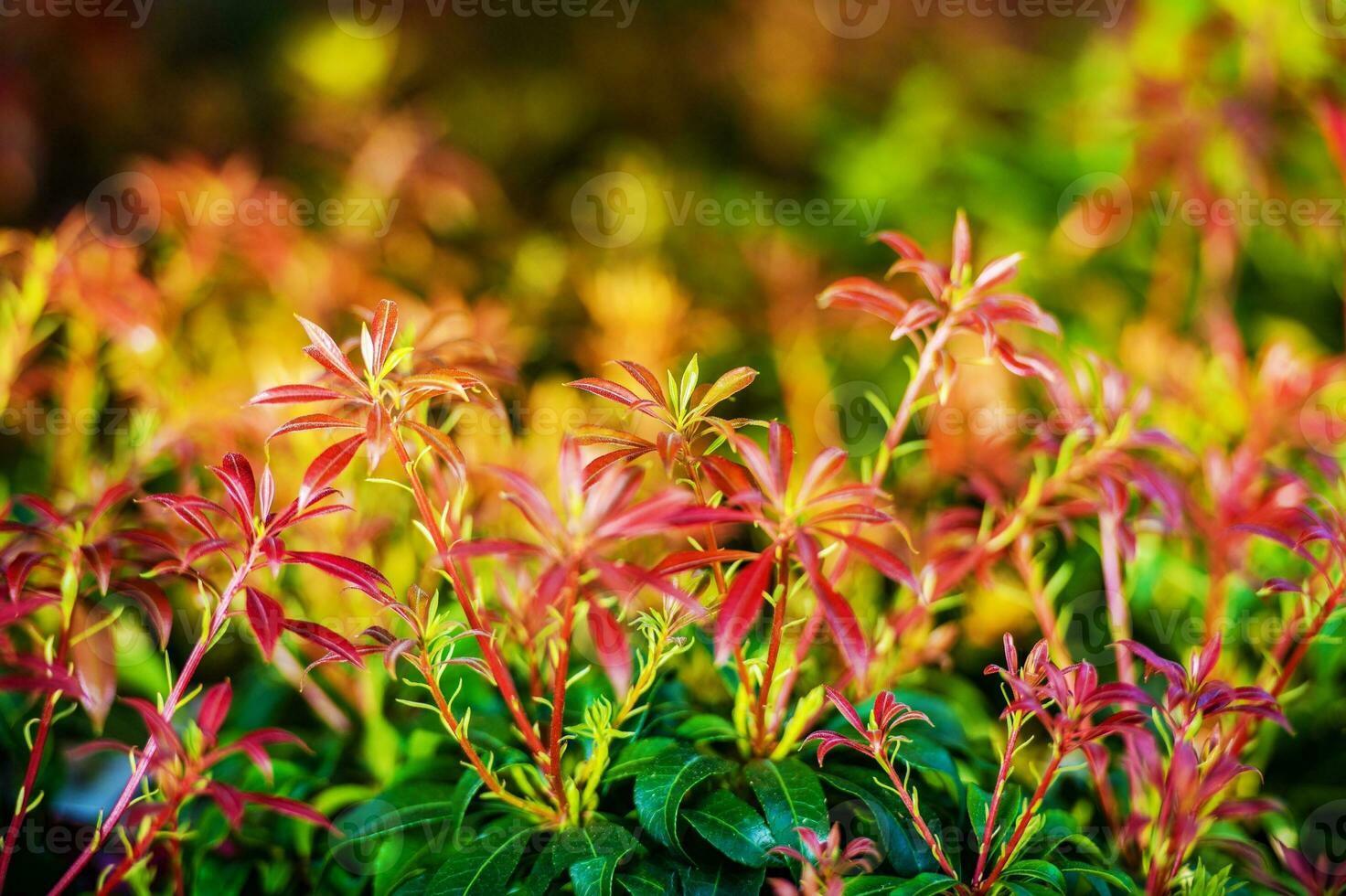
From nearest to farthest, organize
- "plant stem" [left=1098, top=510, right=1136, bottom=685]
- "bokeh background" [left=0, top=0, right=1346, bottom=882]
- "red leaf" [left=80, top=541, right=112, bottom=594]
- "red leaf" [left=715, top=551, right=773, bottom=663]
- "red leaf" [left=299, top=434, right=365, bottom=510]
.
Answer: "red leaf" [left=715, top=551, right=773, bottom=663] < "red leaf" [left=299, top=434, right=365, bottom=510] < "red leaf" [left=80, top=541, right=112, bottom=594] < "plant stem" [left=1098, top=510, right=1136, bottom=685] < "bokeh background" [left=0, top=0, right=1346, bottom=882]

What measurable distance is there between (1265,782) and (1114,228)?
1.32 metres

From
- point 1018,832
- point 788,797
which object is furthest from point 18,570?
point 1018,832

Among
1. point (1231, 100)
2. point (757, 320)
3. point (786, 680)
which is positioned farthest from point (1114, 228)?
point (786, 680)

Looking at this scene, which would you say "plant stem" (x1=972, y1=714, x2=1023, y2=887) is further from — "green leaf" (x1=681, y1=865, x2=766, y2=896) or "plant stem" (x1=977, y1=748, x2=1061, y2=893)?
"green leaf" (x1=681, y1=865, x2=766, y2=896)

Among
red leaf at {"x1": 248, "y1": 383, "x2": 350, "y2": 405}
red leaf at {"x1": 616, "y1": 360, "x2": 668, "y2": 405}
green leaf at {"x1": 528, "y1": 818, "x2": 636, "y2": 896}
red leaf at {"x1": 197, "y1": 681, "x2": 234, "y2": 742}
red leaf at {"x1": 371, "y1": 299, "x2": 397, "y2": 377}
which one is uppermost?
red leaf at {"x1": 371, "y1": 299, "x2": 397, "y2": 377}

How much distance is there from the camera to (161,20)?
310cm

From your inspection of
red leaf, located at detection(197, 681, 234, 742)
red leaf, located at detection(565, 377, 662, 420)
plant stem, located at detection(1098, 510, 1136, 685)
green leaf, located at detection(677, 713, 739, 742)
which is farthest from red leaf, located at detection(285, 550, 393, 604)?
plant stem, located at detection(1098, 510, 1136, 685)

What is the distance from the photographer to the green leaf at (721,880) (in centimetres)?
89

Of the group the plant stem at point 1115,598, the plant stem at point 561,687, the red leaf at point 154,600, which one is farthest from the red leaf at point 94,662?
the plant stem at point 1115,598

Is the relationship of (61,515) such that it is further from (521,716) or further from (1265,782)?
(1265,782)

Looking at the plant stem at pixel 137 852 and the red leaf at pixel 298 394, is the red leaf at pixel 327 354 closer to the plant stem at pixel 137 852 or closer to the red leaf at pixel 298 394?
the red leaf at pixel 298 394

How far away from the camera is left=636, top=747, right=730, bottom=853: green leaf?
34.5 inches

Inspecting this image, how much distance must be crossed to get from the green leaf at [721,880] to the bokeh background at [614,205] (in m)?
0.53

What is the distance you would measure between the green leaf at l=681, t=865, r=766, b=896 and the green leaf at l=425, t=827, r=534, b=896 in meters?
0.17
